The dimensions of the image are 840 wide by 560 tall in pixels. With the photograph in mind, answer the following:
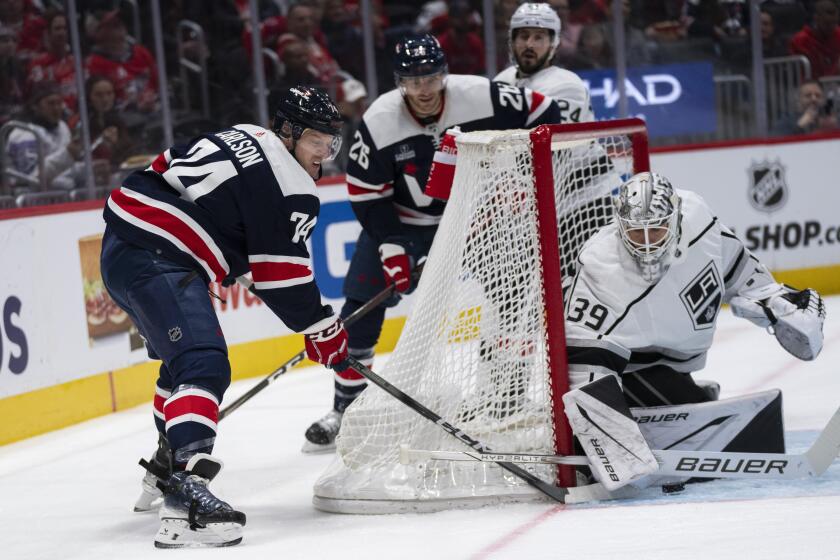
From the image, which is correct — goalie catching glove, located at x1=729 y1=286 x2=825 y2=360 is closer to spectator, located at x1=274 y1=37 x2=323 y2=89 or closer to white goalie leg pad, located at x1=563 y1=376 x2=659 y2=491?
white goalie leg pad, located at x1=563 y1=376 x2=659 y2=491

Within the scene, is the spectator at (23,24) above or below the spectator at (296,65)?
above

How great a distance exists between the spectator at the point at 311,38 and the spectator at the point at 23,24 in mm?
1377

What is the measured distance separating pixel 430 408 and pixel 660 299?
649 millimetres

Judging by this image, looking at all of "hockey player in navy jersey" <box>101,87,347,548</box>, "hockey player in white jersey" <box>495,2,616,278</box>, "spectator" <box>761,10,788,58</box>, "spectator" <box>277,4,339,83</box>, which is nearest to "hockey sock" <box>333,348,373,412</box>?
"hockey player in white jersey" <box>495,2,616,278</box>

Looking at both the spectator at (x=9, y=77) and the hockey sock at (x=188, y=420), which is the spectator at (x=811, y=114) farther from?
the hockey sock at (x=188, y=420)

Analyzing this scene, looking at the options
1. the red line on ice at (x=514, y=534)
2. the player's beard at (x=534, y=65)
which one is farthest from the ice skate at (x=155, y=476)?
the player's beard at (x=534, y=65)

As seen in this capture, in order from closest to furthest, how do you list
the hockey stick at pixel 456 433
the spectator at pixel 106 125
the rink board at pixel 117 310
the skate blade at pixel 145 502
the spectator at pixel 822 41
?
the hockey stick at pixel 456 433 → the skate blade at pixel 145 502 → the rink board at pixel 117 310 → the spectator at pixel 106 125 → the spectator at pixel 822 41

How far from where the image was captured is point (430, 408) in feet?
10.7

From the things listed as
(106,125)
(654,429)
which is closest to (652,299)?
(654,429)

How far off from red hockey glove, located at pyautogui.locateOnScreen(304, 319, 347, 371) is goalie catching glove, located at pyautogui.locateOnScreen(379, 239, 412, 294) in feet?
2.47

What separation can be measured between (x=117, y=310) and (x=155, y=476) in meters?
Result: 1.69

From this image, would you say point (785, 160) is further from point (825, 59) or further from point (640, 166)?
point (640, 166)

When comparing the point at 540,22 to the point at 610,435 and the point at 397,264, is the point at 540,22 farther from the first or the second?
the point at 610,435

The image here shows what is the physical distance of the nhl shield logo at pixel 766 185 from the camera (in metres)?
6.48
